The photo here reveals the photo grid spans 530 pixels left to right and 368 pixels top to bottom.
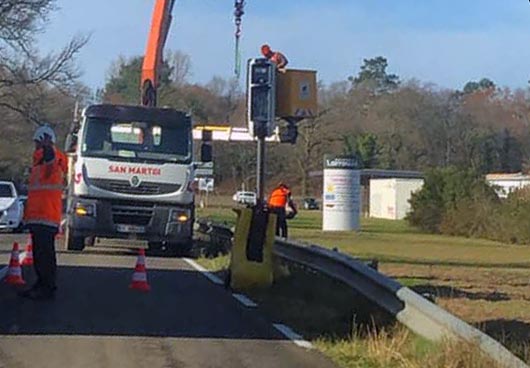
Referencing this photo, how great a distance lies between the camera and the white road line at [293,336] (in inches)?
437

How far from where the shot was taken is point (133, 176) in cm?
2391

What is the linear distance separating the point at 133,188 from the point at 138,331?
1236 centimetres

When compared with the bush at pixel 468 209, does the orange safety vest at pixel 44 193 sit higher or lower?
higher

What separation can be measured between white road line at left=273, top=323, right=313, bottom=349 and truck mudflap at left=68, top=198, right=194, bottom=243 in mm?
11711

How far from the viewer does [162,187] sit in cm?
2402

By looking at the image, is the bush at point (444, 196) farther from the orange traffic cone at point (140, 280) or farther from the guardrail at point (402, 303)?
the orange traffic cone at point (140, 280)

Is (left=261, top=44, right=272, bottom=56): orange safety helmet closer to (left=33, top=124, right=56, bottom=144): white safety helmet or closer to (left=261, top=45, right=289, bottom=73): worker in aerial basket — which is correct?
(left=261, top=45, right=289, bottom=73): worker in aerial basket

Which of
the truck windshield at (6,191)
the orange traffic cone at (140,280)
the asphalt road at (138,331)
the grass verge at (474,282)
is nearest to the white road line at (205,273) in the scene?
the asphalt road at (138,331)

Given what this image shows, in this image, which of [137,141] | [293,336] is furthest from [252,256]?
[137,141]

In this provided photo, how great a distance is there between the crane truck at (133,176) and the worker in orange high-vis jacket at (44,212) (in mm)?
9494

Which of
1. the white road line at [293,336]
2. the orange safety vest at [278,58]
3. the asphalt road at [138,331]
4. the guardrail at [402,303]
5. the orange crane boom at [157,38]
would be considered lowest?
the white road line at [293,336]

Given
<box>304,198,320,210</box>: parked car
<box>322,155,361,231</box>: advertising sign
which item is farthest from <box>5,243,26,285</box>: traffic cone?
<box>304,198,320,210</box>: parked car

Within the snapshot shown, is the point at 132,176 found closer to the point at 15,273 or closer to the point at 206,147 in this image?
the point at 206,147

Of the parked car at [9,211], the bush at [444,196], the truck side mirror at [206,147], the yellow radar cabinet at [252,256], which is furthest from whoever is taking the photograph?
the bush at [444,196]
